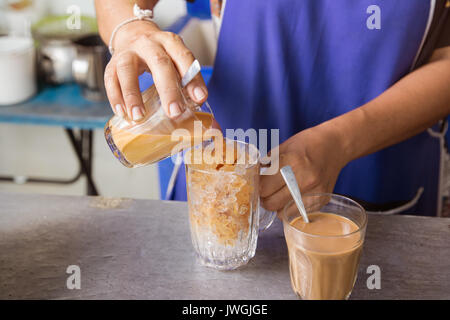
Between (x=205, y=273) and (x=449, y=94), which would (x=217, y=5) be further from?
(x=205, y=273)

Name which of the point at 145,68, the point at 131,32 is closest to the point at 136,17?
the point at 131,32

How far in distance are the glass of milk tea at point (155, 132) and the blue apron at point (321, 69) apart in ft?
1.27

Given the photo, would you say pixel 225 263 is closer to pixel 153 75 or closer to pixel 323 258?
pixel 323 258

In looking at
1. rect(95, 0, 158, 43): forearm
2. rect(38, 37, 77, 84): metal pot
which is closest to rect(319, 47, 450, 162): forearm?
rect(95, 0, 158, 43): forearm

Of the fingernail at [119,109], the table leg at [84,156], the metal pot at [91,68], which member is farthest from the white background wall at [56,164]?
the fingernail at [119,109]

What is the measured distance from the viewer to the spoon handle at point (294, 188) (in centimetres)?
79

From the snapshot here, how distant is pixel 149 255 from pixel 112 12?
0.55 meters

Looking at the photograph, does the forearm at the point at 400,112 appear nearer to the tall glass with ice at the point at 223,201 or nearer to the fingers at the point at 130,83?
the tall glass with ice at the point at 223,201

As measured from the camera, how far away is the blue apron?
113 centimetres

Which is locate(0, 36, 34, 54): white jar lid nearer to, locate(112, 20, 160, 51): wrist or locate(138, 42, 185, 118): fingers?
locate(112, 20, 160, 51): wrist

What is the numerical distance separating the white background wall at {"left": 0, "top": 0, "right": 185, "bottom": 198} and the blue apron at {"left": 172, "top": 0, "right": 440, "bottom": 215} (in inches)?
63.4

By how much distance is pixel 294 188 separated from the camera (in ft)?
2.59

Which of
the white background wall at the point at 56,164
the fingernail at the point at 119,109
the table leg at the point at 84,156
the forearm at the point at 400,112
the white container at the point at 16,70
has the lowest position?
the white background wall at the point at 56,164

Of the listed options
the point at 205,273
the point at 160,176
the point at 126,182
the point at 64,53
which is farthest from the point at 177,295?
the point at 126,182
